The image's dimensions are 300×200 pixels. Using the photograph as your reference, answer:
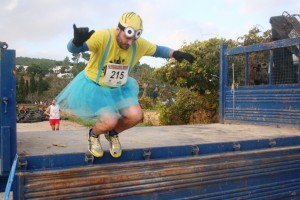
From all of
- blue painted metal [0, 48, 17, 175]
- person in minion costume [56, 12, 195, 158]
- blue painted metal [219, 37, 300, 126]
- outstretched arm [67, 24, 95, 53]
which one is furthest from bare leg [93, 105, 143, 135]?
blue painted metal [219, 37, 300, 126]

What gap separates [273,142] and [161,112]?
8230 mm

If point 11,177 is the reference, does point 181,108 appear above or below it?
above

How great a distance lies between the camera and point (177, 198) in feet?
Answer: 10.5

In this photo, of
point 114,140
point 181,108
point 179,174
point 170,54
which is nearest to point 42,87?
point 181,108

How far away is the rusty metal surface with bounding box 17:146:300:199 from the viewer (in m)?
2.63

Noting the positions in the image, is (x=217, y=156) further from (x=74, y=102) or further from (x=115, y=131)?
(x=74, y=102)

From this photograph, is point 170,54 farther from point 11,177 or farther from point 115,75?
point 11,177

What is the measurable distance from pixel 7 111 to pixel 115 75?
1.01 m

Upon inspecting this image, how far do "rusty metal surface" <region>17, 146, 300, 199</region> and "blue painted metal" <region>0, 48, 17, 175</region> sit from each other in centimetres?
22

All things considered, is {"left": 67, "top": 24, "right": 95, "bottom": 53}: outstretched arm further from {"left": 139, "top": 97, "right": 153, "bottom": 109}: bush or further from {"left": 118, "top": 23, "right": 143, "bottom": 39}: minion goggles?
{"left": 139, "top": 97, "right": 153, "bottom": 109}: bush

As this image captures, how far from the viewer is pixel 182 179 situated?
322cm

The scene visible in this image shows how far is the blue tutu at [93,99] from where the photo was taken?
3240 millimetres

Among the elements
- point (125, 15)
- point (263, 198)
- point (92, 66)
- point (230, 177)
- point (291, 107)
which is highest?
point (125, 15)

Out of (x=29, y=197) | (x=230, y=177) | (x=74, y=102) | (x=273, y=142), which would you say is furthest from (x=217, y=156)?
(x=29, y=197)
